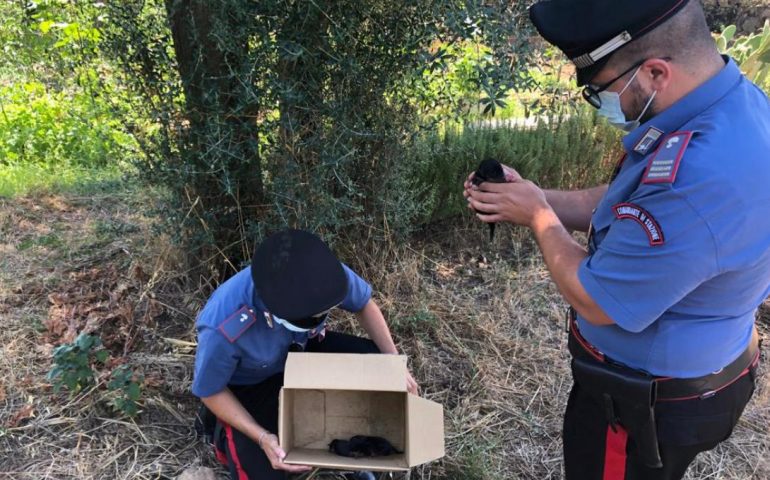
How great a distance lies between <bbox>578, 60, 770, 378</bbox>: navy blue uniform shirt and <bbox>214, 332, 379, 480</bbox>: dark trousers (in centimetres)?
131

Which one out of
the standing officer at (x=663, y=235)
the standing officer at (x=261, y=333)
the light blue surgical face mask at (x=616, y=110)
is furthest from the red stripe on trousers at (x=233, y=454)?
the light blue surgical face mask at (x=616, y=110)

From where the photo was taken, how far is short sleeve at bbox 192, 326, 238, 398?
1.98 m

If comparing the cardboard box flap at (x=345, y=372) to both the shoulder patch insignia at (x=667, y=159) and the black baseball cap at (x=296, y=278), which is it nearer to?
the black baseball cap at (x=296, y=278)

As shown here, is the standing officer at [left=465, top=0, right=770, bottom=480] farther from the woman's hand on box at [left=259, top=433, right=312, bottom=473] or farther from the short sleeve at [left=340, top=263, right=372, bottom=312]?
the woman's hand on box at [left=259, top=433, right=312, bottom=473]

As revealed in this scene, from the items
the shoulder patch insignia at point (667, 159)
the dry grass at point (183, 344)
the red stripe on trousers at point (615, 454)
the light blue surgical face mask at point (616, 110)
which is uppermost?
the light blue surgical face mask at point (616, 110)

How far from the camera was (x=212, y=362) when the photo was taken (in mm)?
1977

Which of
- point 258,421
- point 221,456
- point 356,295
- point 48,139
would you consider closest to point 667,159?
point 356,295

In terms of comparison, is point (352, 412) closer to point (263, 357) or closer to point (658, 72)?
point (263, 357)

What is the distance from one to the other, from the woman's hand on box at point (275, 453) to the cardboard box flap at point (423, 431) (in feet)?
1.26

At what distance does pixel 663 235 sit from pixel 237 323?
4.52 ft

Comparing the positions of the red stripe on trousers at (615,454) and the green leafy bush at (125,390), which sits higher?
the red stripe on trousers at (615,454)

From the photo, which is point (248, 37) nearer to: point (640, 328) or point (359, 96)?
point (359, 96)

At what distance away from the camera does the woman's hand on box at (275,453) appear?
196cm

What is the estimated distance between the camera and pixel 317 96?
2695 millimetres
